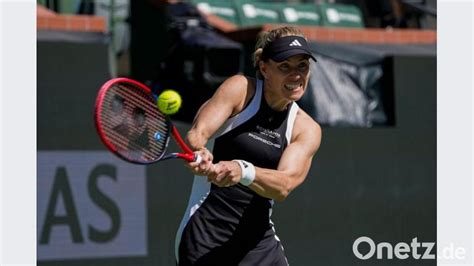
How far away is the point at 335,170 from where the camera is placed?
8.02m

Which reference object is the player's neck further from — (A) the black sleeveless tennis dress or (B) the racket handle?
(B) the racket handle

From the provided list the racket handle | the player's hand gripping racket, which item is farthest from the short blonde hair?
the racket handle

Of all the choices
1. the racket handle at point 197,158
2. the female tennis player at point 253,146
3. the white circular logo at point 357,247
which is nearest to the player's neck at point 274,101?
the female tennis player at point 253,146

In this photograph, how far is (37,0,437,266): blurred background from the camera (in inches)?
281

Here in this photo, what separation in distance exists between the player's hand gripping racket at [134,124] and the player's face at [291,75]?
1.53ft

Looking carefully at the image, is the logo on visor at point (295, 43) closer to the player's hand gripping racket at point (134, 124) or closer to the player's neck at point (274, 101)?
the player's neck at point (274, 101)

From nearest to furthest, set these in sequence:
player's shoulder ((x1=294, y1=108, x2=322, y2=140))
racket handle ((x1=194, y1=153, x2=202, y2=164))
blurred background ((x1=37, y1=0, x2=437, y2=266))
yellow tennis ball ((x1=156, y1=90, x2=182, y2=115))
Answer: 1. racket handle ((x1=194, y1=153, x2=202, y2=164))
2. yellow tennis ball ((x1=156, y1=90, x2=182, y2=115))
3. player's shoulder ((x1=294, y1=108, x2=322, y2=140))
4. blurred background ((x1=37, y1=0, x2=437, y2=266))

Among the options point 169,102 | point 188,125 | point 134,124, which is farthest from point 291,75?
point 188,125

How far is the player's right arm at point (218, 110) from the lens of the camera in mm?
4297

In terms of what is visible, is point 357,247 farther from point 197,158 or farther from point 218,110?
point 197,158

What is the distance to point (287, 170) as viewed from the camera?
439 cm
